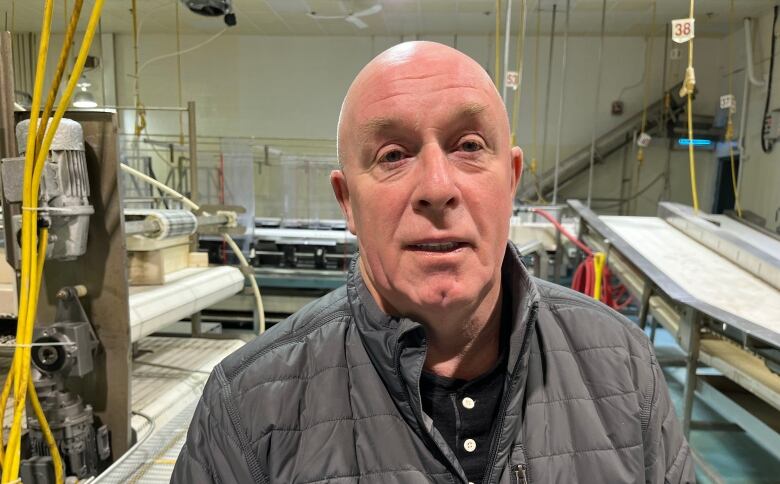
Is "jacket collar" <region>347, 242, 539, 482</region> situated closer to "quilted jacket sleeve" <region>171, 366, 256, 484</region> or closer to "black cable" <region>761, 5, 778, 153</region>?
"quilted jacket sleeve" <region>171, 366, 256, 484</region>

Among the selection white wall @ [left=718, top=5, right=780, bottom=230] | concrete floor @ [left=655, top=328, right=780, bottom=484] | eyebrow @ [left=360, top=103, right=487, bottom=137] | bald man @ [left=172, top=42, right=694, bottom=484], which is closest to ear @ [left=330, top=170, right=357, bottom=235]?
bald man @ [left=172, top=42, right=694, bottom=484]

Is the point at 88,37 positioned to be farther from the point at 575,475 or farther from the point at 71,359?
the point at 575,475

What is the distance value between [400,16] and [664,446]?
604cm

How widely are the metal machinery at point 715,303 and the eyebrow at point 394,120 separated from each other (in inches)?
52.4

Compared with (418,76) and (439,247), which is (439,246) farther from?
(418,76)

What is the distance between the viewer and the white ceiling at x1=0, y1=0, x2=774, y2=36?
17.3ft

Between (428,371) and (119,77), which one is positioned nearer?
(428,371)

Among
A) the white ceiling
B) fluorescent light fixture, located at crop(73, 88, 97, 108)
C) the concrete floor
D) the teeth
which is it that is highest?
the white ceiling

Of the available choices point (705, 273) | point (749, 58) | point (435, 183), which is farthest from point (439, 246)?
point (749, 58)

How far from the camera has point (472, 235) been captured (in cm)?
71

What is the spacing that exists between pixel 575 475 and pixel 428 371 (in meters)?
0.30

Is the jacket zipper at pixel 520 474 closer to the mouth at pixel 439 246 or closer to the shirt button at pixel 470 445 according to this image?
the shirt button at pixel 470 445

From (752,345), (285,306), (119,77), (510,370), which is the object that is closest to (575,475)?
(510,370)

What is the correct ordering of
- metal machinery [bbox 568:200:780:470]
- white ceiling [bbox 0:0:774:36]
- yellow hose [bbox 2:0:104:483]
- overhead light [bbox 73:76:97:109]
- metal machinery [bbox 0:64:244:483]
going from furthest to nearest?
white ceiling [bbox 0:0:774:36], overhead light [bbox 73:76:97:109], metal machinery [bbox 568:200:780:470], metal machinery [bbox 0:64:244:483], yellow hose [bbox 2:0:104:483]
